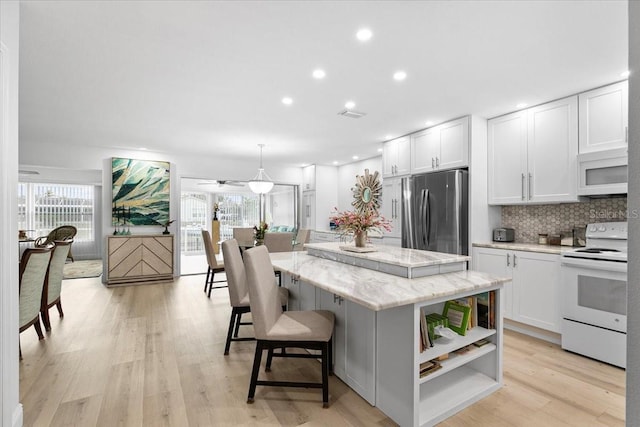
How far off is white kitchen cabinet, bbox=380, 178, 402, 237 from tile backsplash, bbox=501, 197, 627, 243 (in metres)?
1.43

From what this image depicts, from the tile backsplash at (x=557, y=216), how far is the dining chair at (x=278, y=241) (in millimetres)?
2860

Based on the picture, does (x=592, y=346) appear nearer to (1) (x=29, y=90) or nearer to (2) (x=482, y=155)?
(2) (x=482, y=155)

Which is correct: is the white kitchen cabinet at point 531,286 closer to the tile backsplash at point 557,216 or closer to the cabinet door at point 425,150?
the tile backsplash at point 557,216

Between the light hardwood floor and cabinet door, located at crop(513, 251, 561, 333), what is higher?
cabinet door, located at crop(513, 251, 561, 333)

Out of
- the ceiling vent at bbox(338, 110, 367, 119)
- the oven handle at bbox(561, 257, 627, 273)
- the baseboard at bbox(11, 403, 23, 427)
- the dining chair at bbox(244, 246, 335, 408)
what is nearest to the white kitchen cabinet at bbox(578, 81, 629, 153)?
the oven handle at bbox(561, 257, 627, 273)

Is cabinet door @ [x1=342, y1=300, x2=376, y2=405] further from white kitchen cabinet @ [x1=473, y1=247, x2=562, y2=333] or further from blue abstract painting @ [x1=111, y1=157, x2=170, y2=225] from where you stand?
blue abstract painting @ [x1=111, y1=157, x2=170, y2=225]

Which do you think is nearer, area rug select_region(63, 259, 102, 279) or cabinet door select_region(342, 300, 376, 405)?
cabinet door select_region(342, 300, 376, 405)

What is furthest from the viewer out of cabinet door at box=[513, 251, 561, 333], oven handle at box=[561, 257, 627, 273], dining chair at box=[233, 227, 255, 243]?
dining chair at box=[233, 227, 255, 243]

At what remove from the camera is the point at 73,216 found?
27.4ft

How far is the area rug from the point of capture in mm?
6211

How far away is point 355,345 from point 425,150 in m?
3.14

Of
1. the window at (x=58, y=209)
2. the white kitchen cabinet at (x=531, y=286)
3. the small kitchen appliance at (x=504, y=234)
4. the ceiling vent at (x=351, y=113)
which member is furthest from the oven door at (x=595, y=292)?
the window at (x=58, y=209)

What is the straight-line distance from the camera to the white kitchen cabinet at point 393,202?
16.2 ft

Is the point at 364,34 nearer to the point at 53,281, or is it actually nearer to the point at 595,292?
the point at 595,292
